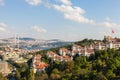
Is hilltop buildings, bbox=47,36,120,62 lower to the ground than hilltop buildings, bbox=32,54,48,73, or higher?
higher

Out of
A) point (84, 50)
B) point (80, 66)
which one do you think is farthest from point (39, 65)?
point (84, 50)

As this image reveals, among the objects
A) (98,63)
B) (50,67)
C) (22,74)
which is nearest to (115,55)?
(98,63)

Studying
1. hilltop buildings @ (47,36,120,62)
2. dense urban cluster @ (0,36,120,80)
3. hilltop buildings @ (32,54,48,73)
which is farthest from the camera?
hilltop buildings @ (47,36,120,62)

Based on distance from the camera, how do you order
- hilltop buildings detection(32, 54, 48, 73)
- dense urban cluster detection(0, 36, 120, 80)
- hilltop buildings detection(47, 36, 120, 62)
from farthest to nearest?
hilltop buildings detection(47, 36, 120, 62)
hilltop buildings detection(32, 54, 48, 73)
dense urban cluster detection(0, 36, 120, 80)

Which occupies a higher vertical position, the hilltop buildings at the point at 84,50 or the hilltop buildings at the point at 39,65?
the hilltop buildings at the point at 84,50

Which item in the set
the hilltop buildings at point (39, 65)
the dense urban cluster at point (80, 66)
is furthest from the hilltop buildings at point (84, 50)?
the hilltop buildings at point (39, 65)

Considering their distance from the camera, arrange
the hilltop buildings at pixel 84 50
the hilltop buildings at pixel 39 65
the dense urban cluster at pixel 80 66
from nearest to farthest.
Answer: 1. the dense urban cluster at pixel 80 66
2. the hilltop buildings at pixel 39 65
3. the hilltop buildings at pixel 84 50

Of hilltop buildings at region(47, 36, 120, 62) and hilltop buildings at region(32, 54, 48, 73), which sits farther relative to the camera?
hilltop buildings at region(47, 36, 120, 62)

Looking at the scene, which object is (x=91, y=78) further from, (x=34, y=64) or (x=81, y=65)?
(x=34, y=64)

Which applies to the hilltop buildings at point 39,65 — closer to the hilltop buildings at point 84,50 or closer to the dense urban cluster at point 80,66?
the dense urban cluster at point 80,66

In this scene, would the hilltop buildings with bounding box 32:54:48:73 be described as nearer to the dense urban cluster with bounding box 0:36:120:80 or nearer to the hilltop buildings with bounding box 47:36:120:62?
the dense urban cluster with bounding box 0:36:120:80

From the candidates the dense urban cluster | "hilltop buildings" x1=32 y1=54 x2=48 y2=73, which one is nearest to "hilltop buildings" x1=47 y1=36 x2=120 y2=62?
the dense urban cluster
